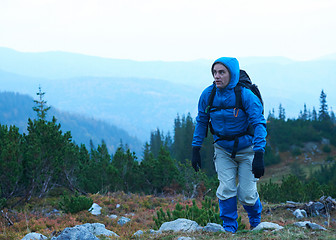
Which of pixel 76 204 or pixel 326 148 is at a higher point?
pixel 76 204

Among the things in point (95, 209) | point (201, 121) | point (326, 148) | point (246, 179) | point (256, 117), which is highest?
point (256, 117)

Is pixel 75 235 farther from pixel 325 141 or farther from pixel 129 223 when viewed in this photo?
pixel 325 141

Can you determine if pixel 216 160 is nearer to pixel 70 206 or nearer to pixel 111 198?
pixel 70 206

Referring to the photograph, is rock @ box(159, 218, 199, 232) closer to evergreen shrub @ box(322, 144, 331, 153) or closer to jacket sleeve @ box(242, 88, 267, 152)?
jacket sleeve @ box(242, 88, 267, 152)

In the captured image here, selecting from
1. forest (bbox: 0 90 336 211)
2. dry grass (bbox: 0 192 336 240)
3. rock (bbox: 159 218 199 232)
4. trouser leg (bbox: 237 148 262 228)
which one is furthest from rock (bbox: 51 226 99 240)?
forest (bbox: 0 90 336 211)

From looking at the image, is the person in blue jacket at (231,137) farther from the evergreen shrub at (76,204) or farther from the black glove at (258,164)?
the evergreen shrub at (76,204)

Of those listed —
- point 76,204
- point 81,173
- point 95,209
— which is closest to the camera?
point 76,204

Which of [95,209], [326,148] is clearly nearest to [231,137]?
[95,209]

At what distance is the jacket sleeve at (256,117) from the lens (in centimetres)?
436

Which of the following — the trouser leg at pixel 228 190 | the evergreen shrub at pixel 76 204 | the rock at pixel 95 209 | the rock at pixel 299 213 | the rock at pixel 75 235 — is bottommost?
the rock at pixel 299 213

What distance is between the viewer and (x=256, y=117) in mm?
4457

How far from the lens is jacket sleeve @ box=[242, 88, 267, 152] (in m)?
4.36

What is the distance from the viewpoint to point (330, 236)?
369cm

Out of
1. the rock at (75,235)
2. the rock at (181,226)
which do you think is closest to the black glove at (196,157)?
the rock at (181,226)
